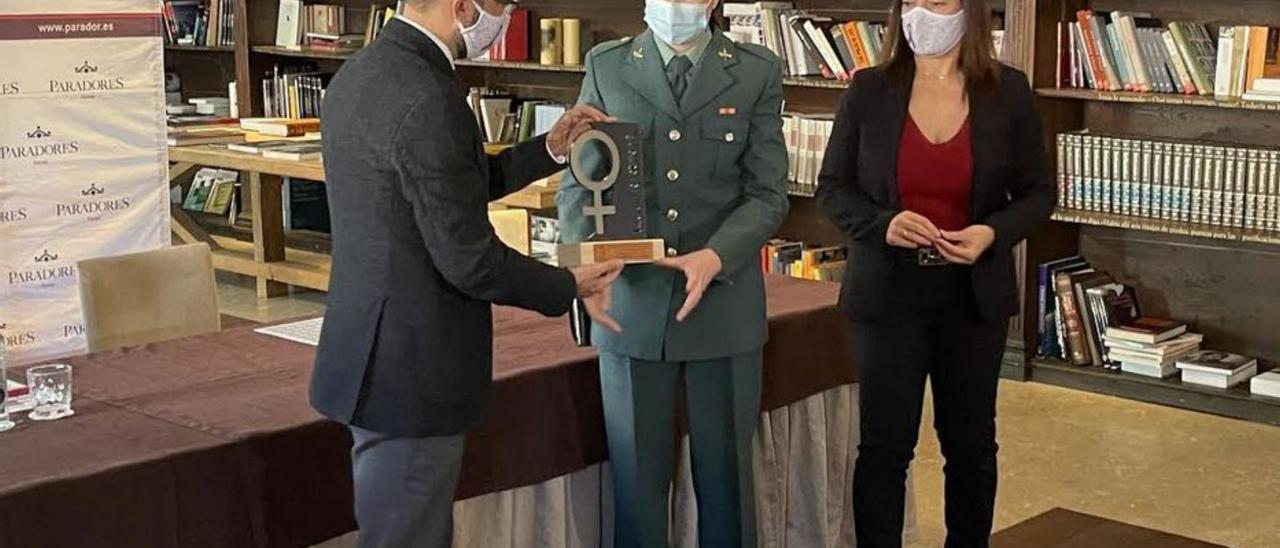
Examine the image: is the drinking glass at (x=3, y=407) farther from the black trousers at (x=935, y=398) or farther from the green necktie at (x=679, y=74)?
the black trousers at (x=935, y=398)

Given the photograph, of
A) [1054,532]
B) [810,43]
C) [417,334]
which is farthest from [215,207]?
[417,334]

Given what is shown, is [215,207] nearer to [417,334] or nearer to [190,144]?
[190,144]

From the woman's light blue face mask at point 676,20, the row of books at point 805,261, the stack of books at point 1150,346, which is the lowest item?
the stack of books at point 1150,346

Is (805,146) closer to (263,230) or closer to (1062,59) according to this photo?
(1062,59)

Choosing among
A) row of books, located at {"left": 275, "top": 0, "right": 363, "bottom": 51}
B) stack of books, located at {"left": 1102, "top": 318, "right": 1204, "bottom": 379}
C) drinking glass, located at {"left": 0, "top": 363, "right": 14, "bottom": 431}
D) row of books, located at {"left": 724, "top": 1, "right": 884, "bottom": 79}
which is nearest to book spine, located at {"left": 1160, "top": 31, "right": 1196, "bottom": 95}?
stack of books, located at {"left": 1102, "top": 318, "right": 1204, "bottom": 379}

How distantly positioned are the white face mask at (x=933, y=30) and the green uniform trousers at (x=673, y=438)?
708 millimetres

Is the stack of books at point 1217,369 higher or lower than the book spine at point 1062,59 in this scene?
lower

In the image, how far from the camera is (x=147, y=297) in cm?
373

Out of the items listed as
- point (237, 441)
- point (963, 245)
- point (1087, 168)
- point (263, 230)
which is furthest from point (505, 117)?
point (237, 441)

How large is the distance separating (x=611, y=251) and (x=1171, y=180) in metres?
3.27

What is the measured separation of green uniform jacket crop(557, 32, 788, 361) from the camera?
2990 millimetres

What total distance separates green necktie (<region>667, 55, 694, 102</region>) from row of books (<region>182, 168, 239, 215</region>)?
256 inches

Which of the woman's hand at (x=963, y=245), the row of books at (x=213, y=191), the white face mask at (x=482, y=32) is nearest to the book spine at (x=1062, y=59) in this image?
the woman's hand at (x=963, y=245)

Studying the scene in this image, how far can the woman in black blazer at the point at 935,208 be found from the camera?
3.25 m
